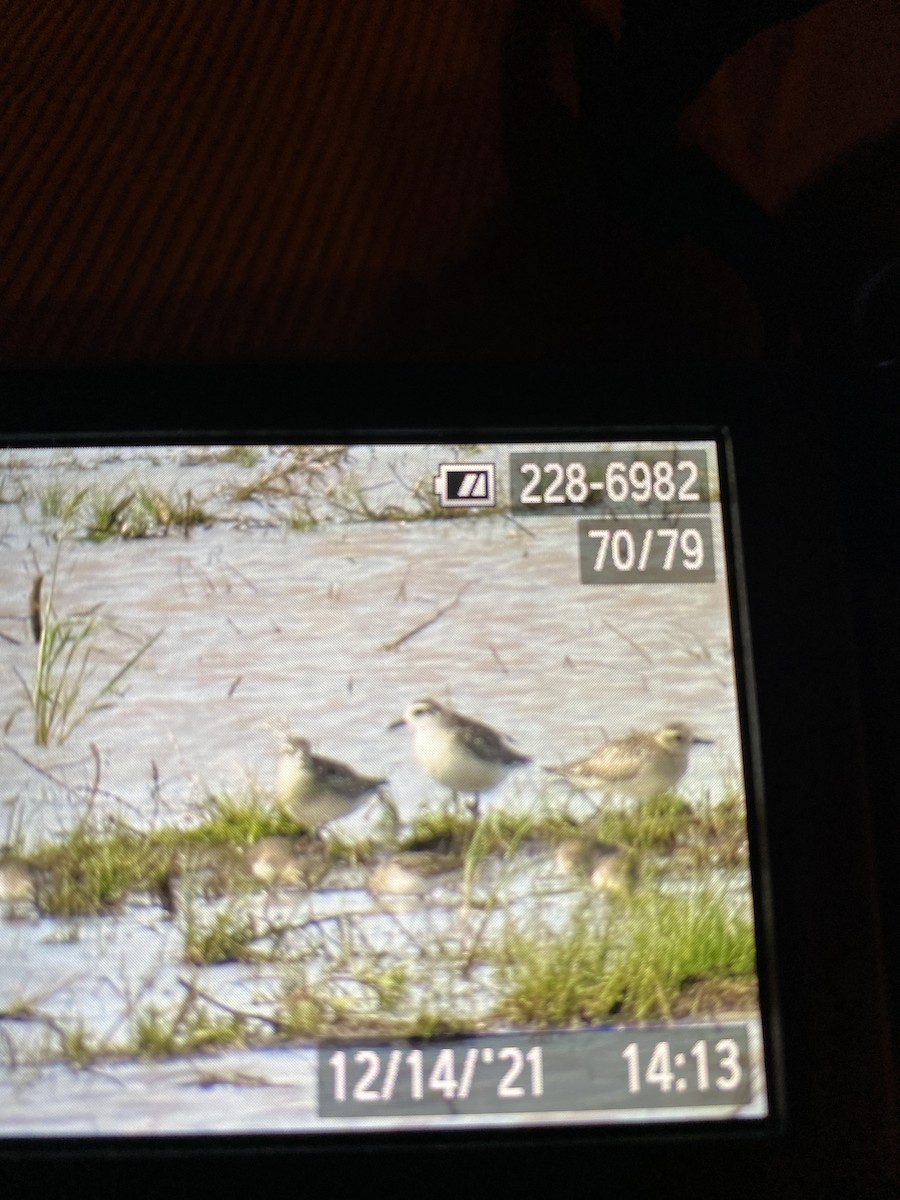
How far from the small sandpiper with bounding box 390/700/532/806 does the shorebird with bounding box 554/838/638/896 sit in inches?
2.2

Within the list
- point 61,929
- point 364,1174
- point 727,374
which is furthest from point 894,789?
point 61,929

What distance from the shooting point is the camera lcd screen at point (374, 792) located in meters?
0.65

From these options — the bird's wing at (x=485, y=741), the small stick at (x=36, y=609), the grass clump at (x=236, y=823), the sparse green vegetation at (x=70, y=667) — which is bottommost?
the grass clump at (x=236, y=823)

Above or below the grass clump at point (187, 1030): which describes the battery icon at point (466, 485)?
above

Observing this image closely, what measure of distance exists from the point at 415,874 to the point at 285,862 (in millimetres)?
75

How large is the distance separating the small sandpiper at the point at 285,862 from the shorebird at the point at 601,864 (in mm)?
138

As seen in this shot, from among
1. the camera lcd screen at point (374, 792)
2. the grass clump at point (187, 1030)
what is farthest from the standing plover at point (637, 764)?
the grass clump at point (187, 1030)

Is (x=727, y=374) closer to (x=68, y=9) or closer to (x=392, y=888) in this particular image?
(x=392, y=888)

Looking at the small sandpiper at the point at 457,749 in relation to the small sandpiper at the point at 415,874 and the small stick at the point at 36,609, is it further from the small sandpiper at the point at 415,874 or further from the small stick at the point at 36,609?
the small stick at the point at 36,609

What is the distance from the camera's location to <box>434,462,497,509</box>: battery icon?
722 mm

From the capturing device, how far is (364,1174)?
0.64 meters

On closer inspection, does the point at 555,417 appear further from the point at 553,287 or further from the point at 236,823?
the point at 236,823

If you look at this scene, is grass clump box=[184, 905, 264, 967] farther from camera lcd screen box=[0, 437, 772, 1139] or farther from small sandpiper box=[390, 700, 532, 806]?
small sandpiper box=[390, 700, 532, 806]

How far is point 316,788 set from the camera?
68 centimetres
